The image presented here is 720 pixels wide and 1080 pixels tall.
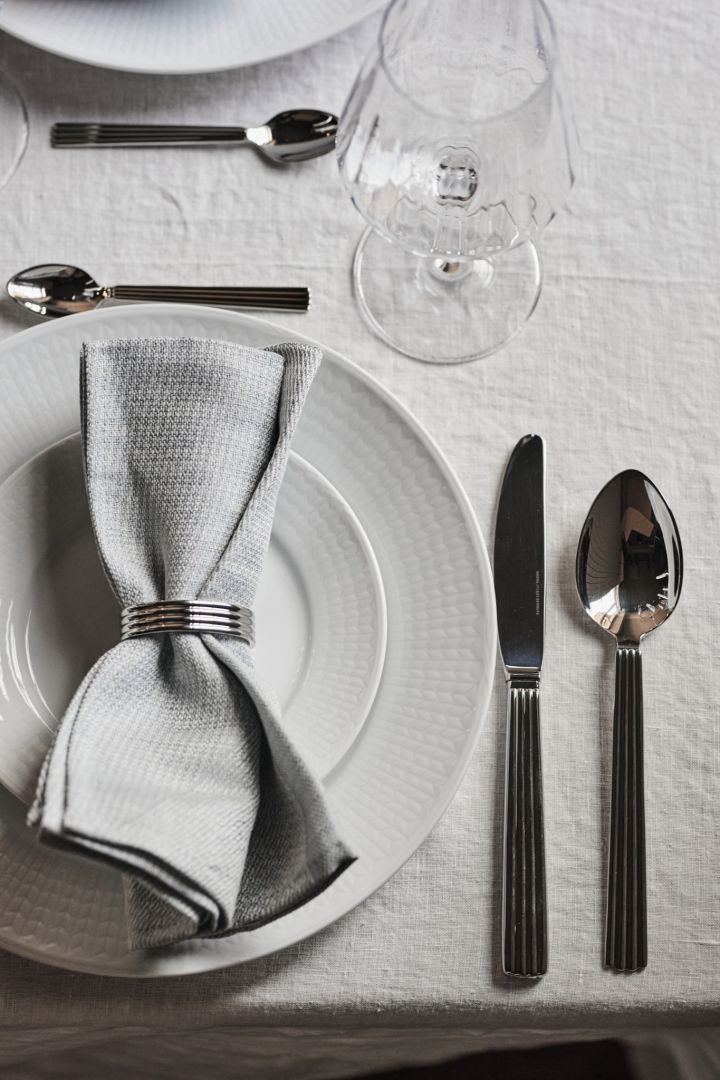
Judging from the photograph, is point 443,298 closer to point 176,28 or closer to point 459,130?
point 459,130

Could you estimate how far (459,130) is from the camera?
0.42 m

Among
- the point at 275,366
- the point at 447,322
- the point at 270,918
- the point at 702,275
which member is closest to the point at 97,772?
the point at 270,918

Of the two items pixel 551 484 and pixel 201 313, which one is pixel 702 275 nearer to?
pixel 551 484

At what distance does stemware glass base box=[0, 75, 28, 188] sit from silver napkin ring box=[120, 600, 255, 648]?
0.96 feet

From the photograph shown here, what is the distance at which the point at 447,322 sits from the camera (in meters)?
0.52

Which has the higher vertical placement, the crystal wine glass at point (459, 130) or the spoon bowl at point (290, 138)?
the spoon bowl at point (290, 138)

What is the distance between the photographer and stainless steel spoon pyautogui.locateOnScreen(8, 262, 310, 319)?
0.50 meters

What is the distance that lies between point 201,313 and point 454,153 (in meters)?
0.15

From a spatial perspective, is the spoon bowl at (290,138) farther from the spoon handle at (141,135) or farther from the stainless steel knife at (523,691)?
the stainless steel knife at (523,691)

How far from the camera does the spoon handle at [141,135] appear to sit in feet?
1.74

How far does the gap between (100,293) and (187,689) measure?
25cm

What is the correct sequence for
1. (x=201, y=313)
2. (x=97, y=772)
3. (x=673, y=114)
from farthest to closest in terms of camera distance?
(x=673, y=114)
(x=201, y=313)
(x=97, y=772)

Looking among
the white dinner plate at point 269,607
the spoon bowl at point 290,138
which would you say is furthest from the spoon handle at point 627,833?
the spoon bowl at point 290,138

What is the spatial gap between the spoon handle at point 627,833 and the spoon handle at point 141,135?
38 centimetres
